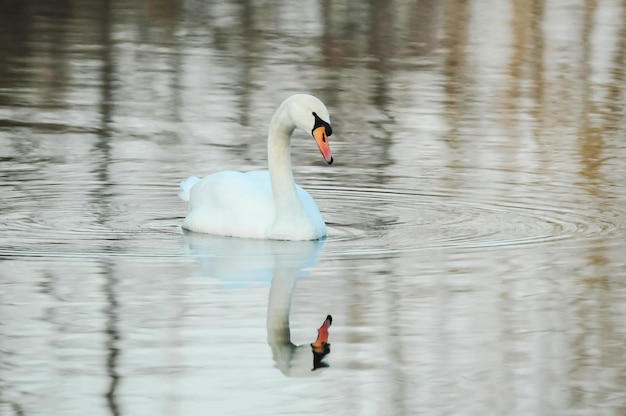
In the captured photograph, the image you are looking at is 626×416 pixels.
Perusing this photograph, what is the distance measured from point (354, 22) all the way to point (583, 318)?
64.0 ft

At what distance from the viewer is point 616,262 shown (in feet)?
31.6

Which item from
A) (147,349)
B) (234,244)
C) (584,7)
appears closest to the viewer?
(147,349)

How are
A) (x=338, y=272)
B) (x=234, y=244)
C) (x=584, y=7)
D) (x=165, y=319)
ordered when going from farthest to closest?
(x=584, y=7), (x=234, y=244), (x=338, y=272), (x=165, y=319)

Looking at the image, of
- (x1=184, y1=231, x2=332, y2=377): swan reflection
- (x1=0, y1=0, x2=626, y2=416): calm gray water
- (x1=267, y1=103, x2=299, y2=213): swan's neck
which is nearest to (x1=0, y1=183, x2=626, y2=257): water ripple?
(x1=0, y1=0, x2=626, y2=416): calm gray water

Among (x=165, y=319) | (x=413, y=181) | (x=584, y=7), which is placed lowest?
(x=584, y=7)

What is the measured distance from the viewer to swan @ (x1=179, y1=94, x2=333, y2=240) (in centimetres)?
1023

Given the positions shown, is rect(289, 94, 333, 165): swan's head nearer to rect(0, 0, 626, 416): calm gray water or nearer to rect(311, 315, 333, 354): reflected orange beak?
rect(0, 0, 626, 416): calm gray water

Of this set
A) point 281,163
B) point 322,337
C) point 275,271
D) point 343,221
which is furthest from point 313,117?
point 322,337

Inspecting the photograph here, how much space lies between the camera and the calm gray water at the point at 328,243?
6844 mm

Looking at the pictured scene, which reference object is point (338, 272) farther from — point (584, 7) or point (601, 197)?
point (584, 7)

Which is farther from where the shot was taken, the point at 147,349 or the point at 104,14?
the point at 104,14

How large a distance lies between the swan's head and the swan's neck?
17 cm

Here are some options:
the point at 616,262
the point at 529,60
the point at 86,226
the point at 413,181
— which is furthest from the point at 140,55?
the point at 616,262

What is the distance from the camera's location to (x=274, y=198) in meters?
10.5
